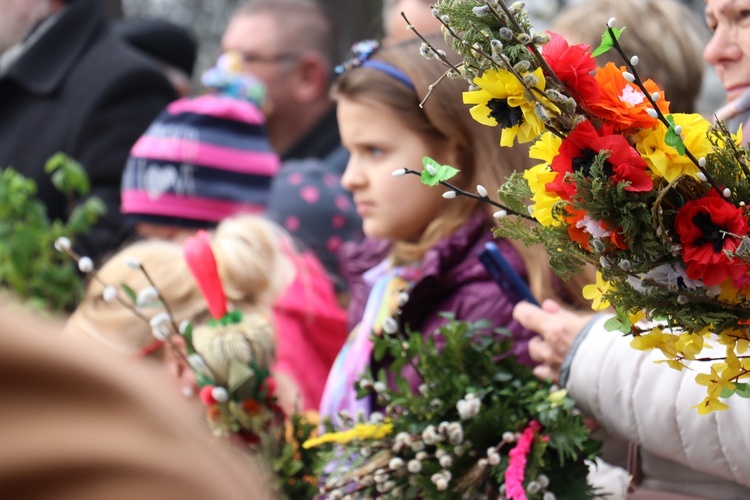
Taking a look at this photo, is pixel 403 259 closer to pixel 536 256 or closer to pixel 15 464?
pixel 536 256

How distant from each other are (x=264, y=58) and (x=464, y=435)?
3.42 metres

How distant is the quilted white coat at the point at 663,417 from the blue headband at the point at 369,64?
0.93 m

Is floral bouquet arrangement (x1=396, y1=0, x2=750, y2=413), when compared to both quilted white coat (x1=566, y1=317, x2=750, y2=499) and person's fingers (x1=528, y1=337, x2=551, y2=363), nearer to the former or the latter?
quilted white coat (x1=566, y1=317, x2=750, y2=499)

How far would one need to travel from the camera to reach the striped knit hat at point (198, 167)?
3809 mm

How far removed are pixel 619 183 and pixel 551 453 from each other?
0.71 metres

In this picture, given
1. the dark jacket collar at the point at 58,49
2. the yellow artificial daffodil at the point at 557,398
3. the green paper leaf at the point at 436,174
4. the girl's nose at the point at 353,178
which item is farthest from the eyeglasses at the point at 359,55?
the dark jacket collar at the point at 58,49

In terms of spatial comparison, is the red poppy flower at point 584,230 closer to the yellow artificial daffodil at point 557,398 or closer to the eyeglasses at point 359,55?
the yellow artificial daffodil at point 557,398

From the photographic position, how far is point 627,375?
1857 mm

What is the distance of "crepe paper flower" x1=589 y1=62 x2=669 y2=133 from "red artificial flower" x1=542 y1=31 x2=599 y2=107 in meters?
0.01

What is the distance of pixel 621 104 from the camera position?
1.33m

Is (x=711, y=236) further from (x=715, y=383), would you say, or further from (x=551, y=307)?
(x=551, y=307)

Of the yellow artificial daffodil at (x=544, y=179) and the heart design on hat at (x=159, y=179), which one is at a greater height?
the yellow artificial daffodil at (x=544, y=179)

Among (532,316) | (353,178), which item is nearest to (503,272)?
(532,316)

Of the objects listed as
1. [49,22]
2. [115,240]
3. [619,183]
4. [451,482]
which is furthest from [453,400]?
[49,22]
